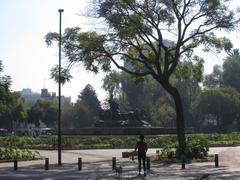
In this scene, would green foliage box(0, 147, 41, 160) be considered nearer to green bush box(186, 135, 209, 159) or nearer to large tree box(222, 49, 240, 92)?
green bush box(186, 135, 209, 159)

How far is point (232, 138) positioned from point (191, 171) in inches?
1286

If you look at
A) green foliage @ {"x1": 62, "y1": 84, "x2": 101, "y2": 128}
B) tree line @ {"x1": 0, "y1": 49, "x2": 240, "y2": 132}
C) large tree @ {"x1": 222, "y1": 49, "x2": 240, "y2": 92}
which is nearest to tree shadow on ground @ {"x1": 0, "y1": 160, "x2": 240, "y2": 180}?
tree line @ {"x1": 0, "y1": 49, "x2": 240, "y2": 132}

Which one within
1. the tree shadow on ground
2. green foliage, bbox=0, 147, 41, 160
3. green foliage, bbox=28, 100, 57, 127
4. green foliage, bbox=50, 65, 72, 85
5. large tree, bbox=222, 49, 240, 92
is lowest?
the tree shadow on ground

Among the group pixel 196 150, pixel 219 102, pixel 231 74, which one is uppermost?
pixel 231 74

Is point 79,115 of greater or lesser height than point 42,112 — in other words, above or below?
below

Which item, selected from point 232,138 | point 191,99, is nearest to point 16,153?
point 232,138

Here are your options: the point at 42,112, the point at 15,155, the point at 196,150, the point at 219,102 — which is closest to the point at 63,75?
the point at 15,155

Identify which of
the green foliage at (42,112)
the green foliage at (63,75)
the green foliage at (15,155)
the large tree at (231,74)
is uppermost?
the large tree at (231,74)

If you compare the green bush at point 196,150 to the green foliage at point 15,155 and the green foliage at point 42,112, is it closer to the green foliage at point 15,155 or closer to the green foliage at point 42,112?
the green foliage at point 15,155

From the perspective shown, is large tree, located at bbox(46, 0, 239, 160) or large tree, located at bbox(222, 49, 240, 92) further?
large tree, located at bbox(222, 49, 240, 92)

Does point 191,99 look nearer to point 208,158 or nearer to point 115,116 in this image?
point 115,116

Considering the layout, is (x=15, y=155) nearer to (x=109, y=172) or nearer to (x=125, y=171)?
(x=109, y=172)

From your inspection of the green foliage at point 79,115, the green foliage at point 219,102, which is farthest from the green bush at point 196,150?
the green foliage at point 79,115

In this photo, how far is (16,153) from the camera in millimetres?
36156
